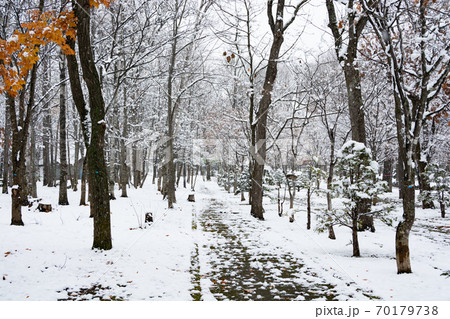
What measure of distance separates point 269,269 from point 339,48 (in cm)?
730

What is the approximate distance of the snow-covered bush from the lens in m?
6.19

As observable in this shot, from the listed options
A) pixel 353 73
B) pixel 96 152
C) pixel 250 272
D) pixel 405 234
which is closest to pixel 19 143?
pixel 96 152

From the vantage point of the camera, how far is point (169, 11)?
9133 mm

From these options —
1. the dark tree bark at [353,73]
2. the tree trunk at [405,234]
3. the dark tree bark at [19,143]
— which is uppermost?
the dark tree bark at [353,73]

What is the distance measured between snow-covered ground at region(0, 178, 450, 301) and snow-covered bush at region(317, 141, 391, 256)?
86cm

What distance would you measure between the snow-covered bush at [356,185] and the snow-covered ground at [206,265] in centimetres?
86

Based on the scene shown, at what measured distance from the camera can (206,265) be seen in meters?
5.72

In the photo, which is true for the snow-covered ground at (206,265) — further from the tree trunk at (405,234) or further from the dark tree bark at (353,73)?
the dark tree bark at (353,73)

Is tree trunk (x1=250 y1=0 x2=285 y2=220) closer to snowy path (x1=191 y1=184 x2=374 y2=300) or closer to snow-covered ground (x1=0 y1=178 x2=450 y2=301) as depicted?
snow-covered ground (x1=0 y1=178 x2=450 y2=301)

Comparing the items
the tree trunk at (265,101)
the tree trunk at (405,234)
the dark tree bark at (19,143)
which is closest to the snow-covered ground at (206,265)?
the tree trunk at (405,234)

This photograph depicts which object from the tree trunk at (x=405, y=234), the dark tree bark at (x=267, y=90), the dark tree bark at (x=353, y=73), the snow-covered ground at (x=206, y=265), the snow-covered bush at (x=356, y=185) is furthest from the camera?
the dark tree bark at (x=267, y=90)

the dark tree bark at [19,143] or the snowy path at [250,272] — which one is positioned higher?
the dark tree bark at [19,143]

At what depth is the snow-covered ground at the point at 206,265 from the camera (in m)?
4.26
